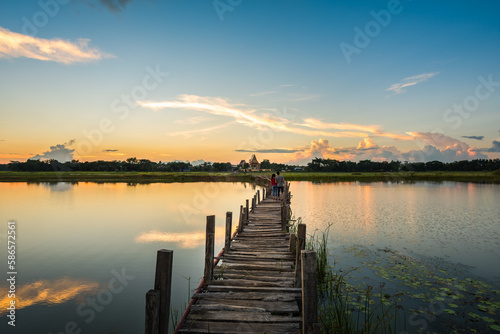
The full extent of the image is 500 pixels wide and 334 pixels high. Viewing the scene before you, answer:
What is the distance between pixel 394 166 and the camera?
135m

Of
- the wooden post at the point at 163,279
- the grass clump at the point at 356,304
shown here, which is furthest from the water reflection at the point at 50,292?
the grass clump at the point at 356,304

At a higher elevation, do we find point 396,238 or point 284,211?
point 284,211

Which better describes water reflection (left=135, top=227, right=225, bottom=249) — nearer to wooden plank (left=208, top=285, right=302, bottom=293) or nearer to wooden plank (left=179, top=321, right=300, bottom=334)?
wooden plank (left=208, top=285, right=302, bottom=293)

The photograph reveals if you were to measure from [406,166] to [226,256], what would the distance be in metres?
148

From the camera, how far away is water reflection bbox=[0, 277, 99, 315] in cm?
898

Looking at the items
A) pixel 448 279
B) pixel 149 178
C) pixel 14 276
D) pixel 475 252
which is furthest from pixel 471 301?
pixel 149 178

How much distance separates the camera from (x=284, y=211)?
14.4 m

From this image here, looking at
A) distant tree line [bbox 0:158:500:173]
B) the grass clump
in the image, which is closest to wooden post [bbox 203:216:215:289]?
the grass clump

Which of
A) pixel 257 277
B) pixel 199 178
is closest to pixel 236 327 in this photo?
→ pixel 257 277

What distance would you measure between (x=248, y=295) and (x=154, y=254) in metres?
9.34

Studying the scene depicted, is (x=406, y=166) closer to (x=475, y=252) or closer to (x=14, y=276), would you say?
(x=475, y=252)

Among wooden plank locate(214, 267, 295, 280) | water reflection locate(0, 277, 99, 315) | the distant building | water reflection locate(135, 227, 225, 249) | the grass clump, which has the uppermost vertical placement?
the distant building

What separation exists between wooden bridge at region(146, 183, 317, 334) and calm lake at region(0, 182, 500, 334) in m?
2.44

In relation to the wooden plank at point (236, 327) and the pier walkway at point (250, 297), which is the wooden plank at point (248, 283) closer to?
the pier walkway at point (250, 297)
